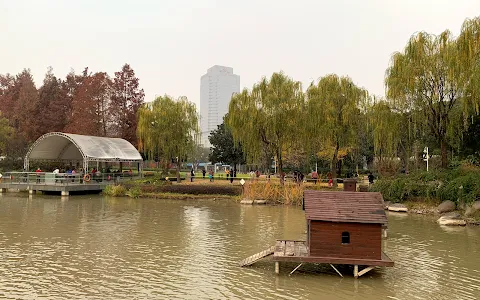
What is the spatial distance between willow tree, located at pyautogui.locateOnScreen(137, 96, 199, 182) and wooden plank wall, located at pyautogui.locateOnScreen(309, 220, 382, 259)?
28.9 metres

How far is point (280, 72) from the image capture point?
33531 mm

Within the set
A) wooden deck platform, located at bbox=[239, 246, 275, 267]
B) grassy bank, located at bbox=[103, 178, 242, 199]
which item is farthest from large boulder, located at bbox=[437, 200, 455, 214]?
wooden deck platform, located at bbox=[239, 246, 275, 267]

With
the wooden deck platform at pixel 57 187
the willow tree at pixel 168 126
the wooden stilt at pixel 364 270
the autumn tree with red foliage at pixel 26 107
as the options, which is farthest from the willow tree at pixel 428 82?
the autumn tree with red foliage at pixel 26 107

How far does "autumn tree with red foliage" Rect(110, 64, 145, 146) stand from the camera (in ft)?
165

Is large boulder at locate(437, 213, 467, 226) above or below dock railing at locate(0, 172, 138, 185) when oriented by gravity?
below

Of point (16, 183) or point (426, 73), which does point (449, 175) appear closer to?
point (426, 73)

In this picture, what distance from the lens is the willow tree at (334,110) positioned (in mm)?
32750

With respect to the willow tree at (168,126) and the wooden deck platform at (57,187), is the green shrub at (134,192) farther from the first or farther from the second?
the willow tree at (168,126)

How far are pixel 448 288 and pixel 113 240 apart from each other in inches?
479

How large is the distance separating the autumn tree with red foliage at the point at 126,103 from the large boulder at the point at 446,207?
36780mm

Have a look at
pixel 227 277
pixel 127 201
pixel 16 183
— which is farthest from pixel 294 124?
pixel 16 183

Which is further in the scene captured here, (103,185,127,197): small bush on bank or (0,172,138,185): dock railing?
(103,185,127,197): small bush on bank

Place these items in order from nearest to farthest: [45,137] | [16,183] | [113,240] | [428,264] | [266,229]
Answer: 1. [428,264]
2. [113,240]
3. [266,229]
4. [16,183]
5. [45,137]

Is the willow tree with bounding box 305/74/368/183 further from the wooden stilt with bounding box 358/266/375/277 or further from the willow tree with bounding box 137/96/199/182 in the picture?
the wooden stilt with bounding box 358/266/375/277
